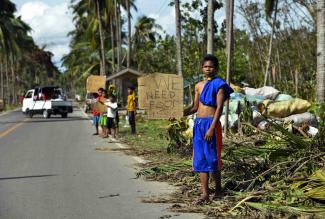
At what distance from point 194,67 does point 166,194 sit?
80.4 feet

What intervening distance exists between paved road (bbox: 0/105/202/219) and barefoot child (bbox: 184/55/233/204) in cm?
70

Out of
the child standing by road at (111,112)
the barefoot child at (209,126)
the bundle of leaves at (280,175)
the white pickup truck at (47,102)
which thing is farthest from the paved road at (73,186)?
the white pickup truck at (47,102)

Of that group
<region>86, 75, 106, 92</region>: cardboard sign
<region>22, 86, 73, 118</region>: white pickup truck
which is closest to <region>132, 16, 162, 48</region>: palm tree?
<region>22, 86, 73, 118</region>: white pickup truck

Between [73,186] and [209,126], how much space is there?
2866 millimetres

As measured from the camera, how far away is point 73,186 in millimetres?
9000

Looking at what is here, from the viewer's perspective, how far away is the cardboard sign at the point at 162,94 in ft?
37.5

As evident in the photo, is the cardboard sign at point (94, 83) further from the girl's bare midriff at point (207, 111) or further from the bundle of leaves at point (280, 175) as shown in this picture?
the girl's bare midriff at point (207, 111)

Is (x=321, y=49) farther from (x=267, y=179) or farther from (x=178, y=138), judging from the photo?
(x=267, y=179)

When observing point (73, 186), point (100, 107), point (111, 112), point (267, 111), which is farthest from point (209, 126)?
point (100, 107)

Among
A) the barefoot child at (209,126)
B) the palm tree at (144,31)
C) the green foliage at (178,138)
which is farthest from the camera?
the palm tree at (144,31)

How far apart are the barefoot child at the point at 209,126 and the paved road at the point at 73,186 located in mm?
696

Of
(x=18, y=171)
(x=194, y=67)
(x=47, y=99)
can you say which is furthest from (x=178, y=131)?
(x=47, y=99)

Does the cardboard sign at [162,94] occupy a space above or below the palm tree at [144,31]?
below

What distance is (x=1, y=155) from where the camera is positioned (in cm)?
1375
